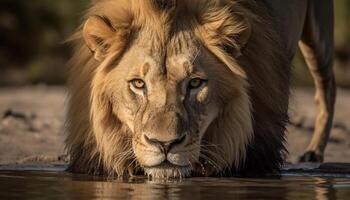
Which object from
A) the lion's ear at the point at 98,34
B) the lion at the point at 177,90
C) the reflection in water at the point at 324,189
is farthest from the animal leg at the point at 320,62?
the lion's ear at the point at 98,34

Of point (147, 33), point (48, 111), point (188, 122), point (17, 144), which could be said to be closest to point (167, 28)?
point (147, 33)

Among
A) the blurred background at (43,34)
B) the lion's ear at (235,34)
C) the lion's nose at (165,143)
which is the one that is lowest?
the lion's nose at (165,143)

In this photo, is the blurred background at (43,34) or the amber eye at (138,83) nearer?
the amber eye at (138,83)

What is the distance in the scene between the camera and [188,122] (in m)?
5.83

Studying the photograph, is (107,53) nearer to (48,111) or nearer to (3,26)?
(48,111)

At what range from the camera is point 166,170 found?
5.81 metres

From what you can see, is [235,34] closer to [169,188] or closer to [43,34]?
[169,188]

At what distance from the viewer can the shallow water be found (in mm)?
5332

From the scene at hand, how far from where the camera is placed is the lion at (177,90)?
5.85 meters

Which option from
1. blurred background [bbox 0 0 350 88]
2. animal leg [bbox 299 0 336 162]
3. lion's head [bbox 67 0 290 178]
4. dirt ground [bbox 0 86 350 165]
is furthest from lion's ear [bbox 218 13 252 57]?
blurred background [bbox 0 0 350 88]

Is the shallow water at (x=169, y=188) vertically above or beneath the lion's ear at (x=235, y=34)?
beneath

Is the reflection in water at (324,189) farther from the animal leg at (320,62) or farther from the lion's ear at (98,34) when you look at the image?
the animal leg at (320,62)

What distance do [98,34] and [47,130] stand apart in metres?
3.56

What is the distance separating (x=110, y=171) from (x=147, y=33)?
0.82 meters
